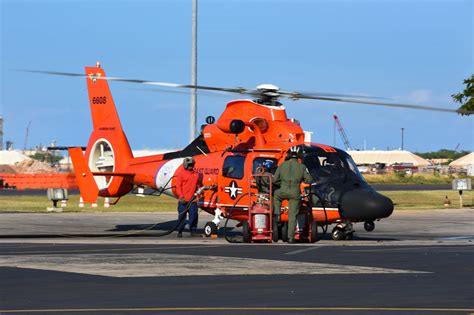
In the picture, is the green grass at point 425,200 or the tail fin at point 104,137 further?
the green grass at point 425,200

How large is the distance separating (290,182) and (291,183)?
34 mm

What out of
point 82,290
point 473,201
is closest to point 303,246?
point 82,290

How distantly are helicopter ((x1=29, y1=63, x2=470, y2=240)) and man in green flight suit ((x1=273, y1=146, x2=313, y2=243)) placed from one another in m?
0.60

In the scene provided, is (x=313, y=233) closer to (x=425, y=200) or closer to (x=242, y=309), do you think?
(x=242, y=309)

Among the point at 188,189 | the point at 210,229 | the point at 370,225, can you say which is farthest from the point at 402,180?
the point at 210,229

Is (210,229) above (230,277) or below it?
above

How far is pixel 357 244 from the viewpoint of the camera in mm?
21625

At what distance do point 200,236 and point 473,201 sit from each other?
28.5 metres

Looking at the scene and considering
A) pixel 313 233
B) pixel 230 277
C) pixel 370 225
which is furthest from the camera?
pixel 370 225

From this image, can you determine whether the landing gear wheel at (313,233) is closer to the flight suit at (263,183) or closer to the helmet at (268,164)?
the flight suit at (263,183)

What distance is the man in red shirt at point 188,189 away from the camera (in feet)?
86.2

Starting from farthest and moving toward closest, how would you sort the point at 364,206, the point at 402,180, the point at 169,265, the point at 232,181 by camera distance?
1. the point at 402,180
2. the point at 232,181
3. the point at 364,206
4. the point at 169,265

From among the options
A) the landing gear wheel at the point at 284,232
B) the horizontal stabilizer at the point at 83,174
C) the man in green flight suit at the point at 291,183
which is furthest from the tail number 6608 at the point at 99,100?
the landing gear wheel at the point at 284,232

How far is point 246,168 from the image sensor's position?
1008 inches
